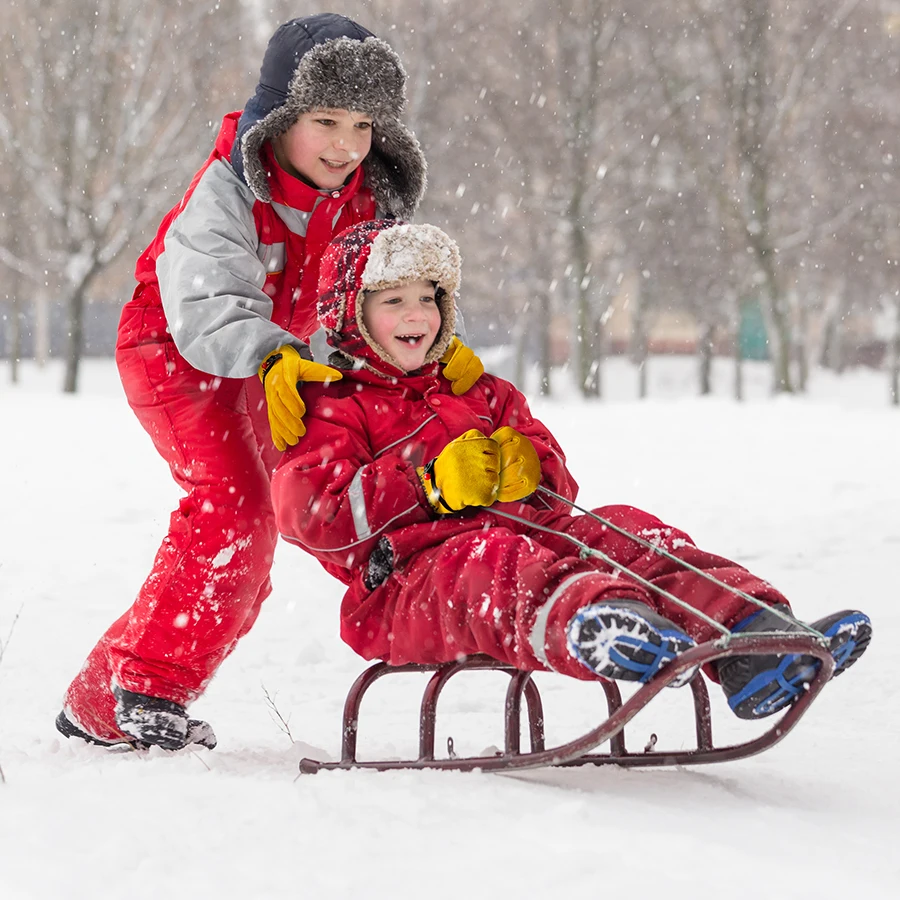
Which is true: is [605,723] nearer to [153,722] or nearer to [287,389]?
[287,389]

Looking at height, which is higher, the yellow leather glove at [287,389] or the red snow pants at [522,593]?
the yellow leather glove at [287,389]

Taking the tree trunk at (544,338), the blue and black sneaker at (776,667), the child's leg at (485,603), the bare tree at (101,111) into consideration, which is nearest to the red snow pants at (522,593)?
the child's leg at (485,603)

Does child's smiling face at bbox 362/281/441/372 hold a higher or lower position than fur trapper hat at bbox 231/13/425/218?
lower

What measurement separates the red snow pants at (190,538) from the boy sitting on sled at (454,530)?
40cm

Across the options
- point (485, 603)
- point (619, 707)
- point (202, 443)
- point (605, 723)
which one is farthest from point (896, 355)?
point (605, 723)

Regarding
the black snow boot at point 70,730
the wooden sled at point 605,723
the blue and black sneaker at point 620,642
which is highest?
the blue and black sneaker at point 620,642

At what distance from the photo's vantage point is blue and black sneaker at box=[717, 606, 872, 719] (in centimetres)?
258

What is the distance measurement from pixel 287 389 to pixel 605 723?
119cm

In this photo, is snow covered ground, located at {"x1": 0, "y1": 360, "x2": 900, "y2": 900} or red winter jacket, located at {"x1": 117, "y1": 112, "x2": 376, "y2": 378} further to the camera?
red winter jacket, located at {"x1": 117, "y1": 112, "x2": 376, "y2": 378}

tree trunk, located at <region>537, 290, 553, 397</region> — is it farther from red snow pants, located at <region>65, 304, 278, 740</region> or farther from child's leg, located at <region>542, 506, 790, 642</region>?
child's leg, located at <region>542, 506, 790, 642</region>

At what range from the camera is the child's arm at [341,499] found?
2.88m

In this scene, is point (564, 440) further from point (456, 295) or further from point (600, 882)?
point (600, 882)

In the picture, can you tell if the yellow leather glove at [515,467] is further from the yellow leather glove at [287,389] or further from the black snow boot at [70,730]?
the black snow boot at [70,730]

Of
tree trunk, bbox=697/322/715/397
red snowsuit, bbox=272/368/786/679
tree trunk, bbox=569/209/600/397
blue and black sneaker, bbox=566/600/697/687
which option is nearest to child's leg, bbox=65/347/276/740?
red snowsuit, bbox=272/368/786/679
